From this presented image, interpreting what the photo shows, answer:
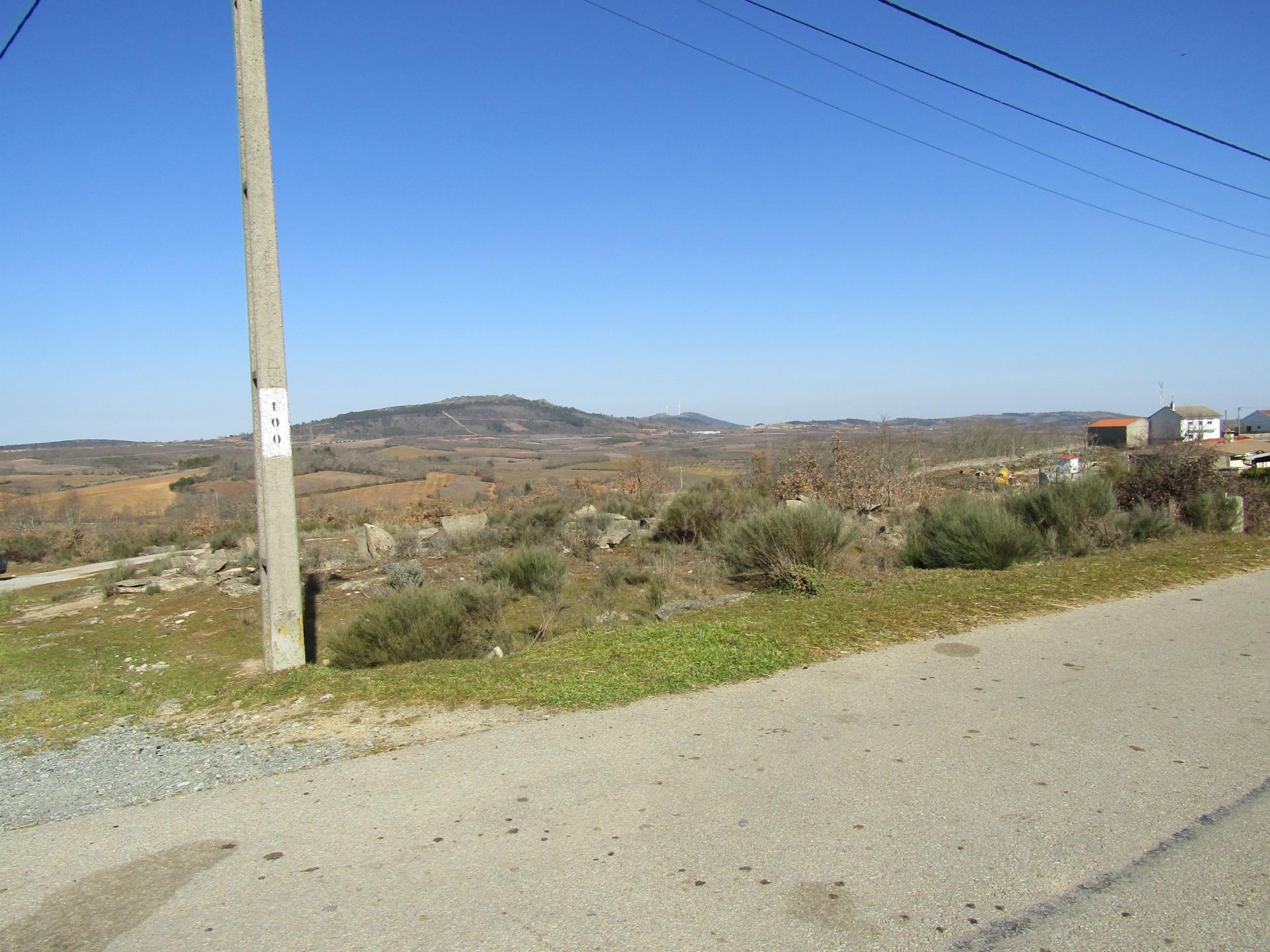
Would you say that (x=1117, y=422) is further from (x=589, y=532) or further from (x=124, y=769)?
(x=124, y=769)

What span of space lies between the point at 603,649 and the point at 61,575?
18.6 meters

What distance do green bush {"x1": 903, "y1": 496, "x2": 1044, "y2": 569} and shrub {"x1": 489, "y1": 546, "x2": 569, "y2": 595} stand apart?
518 cm

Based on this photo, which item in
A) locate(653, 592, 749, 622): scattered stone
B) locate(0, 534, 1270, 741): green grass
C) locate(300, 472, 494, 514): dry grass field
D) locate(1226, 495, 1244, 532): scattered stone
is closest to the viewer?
locate(0, 534, 1270, 741): green grass

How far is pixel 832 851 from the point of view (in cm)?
375

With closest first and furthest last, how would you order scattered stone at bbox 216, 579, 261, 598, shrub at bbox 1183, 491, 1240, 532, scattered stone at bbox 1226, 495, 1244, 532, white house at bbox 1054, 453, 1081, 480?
scattered stone at bbox 216, 579, 261, 598
shrub at bbox 1183, 491, 1240, 532
scattered stone at bbox 1226, 495, 1244, 532
white house at bbox 1054, 453, 1081, 480

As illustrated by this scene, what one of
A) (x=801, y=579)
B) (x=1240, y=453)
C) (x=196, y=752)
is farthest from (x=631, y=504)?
(x=1240, y=453)

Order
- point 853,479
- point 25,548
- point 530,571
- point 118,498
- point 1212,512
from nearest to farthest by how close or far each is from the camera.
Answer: point 530,571, point 1212,512, point 853,479, point 25,548, point 118,498

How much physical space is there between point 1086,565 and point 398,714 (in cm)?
852

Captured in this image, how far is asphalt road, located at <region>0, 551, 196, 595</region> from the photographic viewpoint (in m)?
18.3

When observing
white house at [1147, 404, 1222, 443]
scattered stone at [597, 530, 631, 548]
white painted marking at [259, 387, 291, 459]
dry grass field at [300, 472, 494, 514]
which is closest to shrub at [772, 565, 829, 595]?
white painted marking at [259, 387, 291, 459]

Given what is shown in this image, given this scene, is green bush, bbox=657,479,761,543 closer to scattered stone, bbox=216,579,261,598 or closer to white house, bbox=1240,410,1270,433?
scattered stone, bbox=216,579,261,598

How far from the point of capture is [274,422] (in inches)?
280

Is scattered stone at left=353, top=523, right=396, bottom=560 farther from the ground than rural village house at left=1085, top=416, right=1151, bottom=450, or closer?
closer

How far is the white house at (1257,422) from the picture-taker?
274 feet
